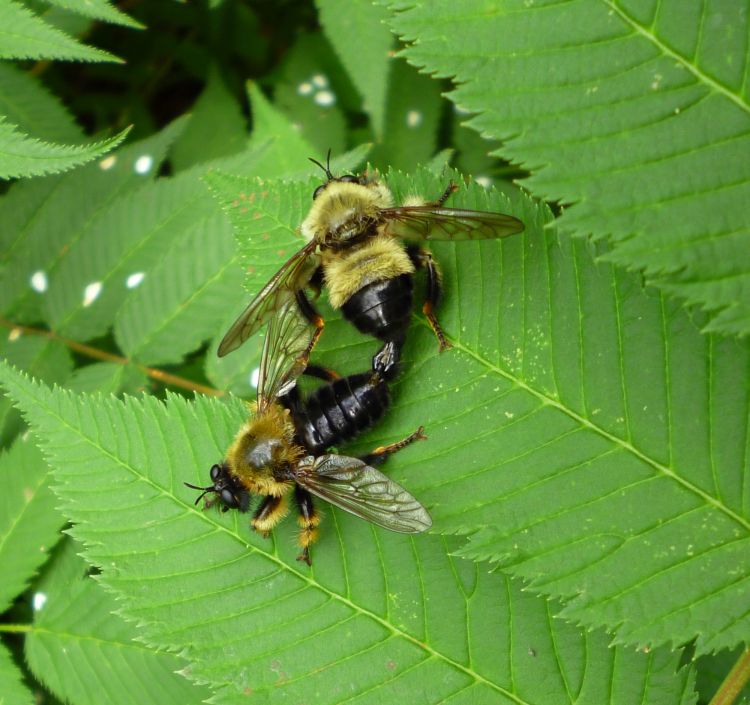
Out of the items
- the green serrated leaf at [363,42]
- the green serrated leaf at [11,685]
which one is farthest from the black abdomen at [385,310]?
the green serrated leaf at [11,685]

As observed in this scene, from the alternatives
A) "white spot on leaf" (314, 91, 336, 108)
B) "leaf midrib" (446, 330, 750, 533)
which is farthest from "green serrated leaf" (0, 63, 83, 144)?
"leaf midrib" (446, 330, 750, 533)

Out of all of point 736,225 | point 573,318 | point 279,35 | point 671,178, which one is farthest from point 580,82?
point 279,35

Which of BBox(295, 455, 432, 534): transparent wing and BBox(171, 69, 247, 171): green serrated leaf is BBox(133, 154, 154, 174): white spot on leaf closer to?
BBox(171, 69, 247, 171): green serrated leaf

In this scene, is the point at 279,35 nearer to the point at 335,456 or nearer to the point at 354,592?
the point at 335,456

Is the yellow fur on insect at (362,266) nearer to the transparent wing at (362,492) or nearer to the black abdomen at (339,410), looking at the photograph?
the black abdomen at (339,410)

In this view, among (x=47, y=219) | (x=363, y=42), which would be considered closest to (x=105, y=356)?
(x=47, y=219)

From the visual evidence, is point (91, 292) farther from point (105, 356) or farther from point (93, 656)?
point (93, 656)
